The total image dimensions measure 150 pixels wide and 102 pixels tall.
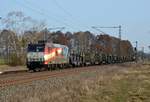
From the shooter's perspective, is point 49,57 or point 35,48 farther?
point 49,57

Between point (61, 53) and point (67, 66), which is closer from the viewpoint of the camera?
point (61, 53)

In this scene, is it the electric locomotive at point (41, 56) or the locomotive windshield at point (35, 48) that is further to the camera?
the locomotive windshield at point (35, 48)

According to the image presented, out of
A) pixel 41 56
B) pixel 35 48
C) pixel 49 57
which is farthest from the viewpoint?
pixel 49 57

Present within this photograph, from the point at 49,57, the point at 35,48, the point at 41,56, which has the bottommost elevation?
the point at 49,57

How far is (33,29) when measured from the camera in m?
94.9

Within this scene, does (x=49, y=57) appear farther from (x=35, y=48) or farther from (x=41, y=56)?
(x=35, y=48)

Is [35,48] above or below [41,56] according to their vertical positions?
above

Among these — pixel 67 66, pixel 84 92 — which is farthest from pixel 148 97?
pixel 67 66

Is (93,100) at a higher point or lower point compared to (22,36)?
lower

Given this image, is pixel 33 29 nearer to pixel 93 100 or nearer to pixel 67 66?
pixel 67 66

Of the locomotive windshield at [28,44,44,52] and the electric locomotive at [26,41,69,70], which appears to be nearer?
the electric locomotive at [26,41,69,70]

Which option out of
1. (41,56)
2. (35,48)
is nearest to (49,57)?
(41,56)

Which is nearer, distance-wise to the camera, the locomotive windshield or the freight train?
the freight train

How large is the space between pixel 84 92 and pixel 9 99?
5.17 meters
